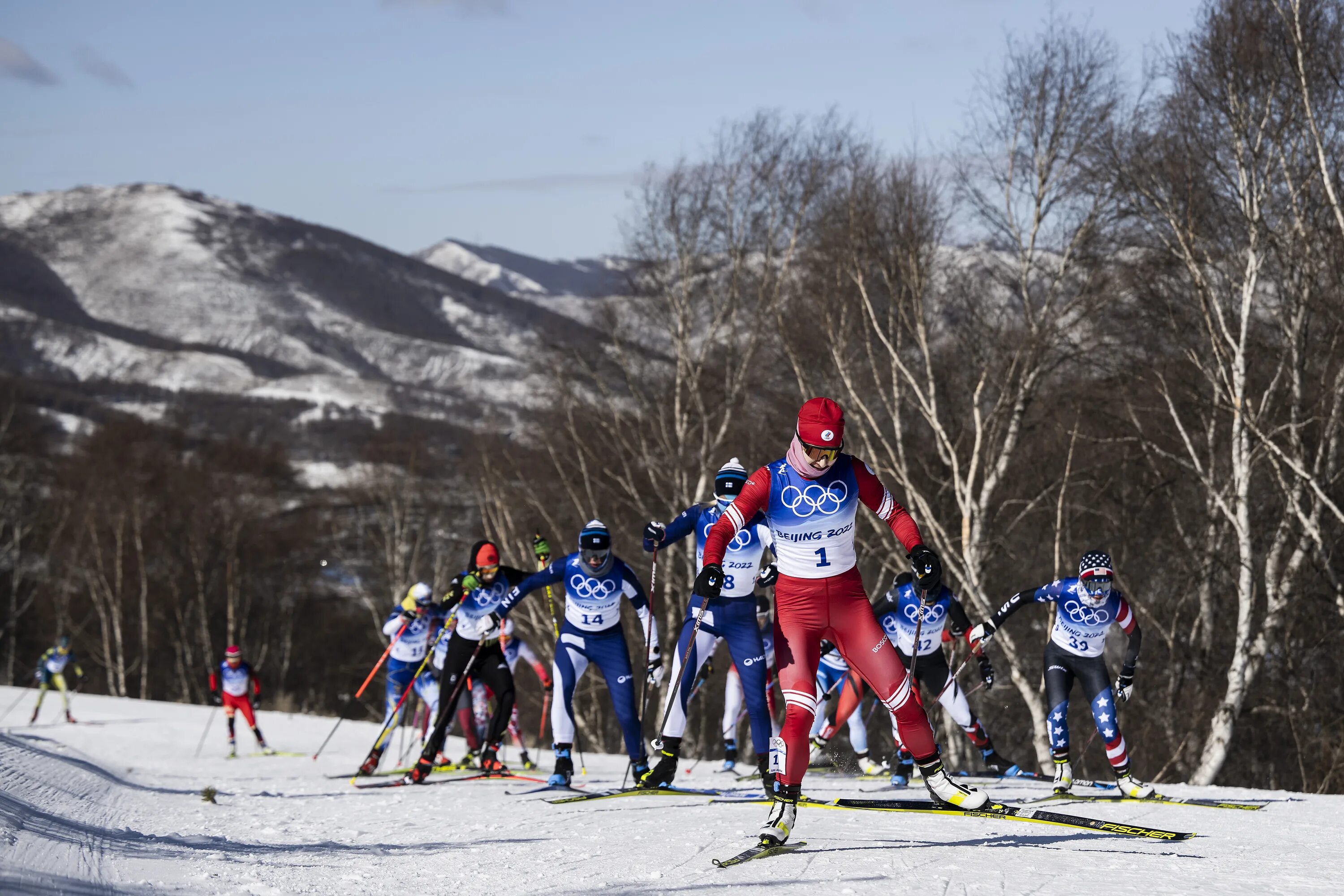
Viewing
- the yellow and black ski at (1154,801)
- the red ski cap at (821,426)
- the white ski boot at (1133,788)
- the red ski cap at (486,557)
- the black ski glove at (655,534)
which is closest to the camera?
the red ski cap at (821,426)

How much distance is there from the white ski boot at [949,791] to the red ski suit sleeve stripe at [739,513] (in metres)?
1.63

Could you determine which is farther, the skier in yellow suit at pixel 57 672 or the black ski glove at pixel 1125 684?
the skier in yellow suit at pixel 57 672

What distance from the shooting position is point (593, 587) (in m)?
10.4

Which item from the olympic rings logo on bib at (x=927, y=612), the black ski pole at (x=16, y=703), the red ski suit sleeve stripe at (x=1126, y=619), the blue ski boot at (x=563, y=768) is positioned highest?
the olympic rings logo on bib at (x=927, y=612)

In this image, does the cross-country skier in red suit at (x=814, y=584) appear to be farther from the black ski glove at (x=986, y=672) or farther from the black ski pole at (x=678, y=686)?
the black ski glove at (x=986, y=672)

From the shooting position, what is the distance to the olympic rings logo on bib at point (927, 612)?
1109 cm

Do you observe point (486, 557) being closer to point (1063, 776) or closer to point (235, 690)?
point (1063, 776)

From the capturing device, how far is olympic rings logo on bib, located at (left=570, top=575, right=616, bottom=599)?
10.4m

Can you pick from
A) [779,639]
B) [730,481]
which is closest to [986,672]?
[730,481]

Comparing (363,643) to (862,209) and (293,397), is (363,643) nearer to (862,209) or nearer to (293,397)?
(862,209)

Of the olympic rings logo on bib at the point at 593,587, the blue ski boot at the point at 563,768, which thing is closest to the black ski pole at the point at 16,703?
the blue ski boot at the point at 563,768

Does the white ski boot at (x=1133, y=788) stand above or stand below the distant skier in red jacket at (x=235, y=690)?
below

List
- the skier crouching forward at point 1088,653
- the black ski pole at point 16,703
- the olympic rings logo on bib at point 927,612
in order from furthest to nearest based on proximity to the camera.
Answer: the black ski pole at point 16,703 → the olympic rings logo on bib at point 927,612 → the skier crouching forward at point 1088,653

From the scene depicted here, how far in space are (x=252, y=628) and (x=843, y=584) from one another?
147 feet
